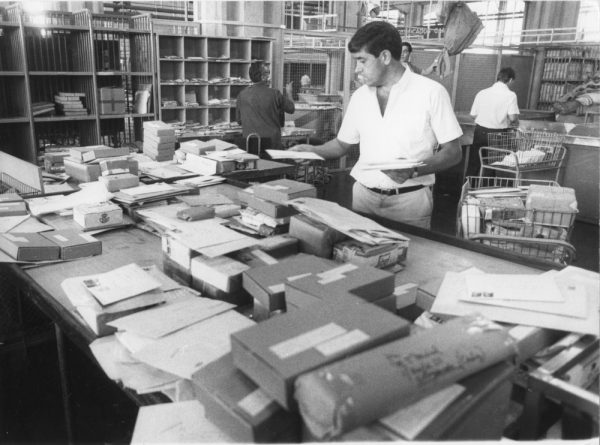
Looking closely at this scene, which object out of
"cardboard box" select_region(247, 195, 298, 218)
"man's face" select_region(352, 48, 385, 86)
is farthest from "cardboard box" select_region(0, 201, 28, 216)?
"man's face" select_region(352, 48, 385, 86)

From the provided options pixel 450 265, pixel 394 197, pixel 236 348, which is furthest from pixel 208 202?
pixel 236 348

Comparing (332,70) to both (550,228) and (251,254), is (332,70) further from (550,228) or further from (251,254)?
(251,254)

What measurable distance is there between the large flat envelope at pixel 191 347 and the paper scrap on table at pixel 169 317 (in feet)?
0.08

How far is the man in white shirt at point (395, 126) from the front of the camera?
8.21 feet

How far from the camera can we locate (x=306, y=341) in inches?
36.7

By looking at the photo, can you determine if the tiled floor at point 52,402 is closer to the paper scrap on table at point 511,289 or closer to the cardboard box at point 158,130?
the cardboard box at point 158,130

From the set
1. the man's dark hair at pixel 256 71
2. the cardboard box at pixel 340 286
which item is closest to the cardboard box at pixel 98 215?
the cardboard box at pixel 340 286

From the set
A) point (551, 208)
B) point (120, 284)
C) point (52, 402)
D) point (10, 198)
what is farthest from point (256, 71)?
point (120, 284)

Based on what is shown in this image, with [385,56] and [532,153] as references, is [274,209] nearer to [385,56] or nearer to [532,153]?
[385,56]

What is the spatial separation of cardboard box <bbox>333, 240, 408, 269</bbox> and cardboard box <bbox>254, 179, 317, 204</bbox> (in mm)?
395

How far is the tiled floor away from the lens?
2.36m

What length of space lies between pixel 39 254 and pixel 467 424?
1650 mm

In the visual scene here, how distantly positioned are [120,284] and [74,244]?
57cm

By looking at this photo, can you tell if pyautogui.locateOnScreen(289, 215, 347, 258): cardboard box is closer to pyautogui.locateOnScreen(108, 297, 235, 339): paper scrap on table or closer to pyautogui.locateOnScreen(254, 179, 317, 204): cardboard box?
pyautogui.locateOnScreen(254, 179, 317, 204): cardboard box
